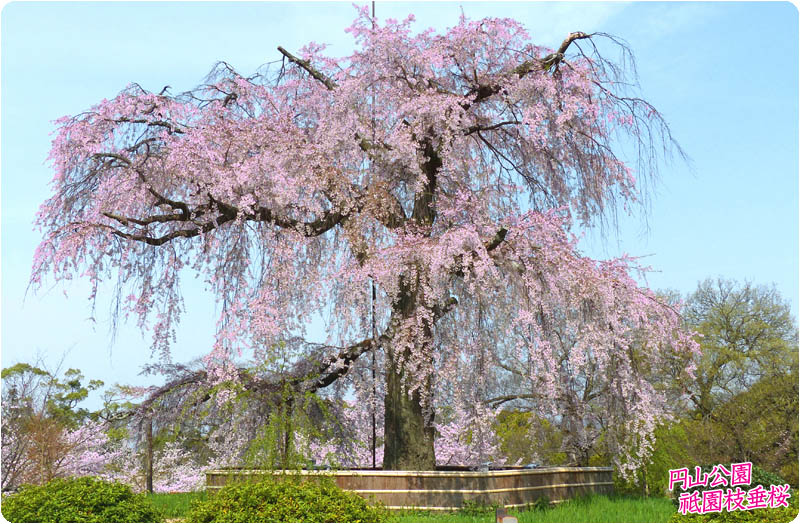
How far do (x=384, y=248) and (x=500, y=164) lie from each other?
3480 mm

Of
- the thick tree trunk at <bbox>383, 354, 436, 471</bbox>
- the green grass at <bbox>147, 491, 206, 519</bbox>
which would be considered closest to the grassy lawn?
the green grass at <bbox>147, 491, 206, 519</bbox>

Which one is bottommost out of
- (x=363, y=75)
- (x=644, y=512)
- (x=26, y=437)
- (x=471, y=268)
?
(x=644, y=512)

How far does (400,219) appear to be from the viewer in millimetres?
12820

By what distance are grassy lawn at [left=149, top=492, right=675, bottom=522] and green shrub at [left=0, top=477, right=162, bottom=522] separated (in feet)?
3.38

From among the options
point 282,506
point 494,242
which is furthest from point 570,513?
point 282,506

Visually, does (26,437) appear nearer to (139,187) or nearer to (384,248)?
(139,187)

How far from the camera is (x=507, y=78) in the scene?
12500 mm

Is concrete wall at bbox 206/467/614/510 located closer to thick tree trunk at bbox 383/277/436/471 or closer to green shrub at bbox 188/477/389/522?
thick tree trunk at bbox 383/277/436/471

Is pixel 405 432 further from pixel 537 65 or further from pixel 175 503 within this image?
pixel 537 65

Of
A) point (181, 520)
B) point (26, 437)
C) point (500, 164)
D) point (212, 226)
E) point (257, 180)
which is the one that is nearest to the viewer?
point (181, 520)

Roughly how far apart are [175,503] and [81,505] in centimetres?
331

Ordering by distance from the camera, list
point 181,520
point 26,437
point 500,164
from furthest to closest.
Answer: point 26,437
point 500,164
point 181,520

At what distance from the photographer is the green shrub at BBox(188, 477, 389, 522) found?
8.91m

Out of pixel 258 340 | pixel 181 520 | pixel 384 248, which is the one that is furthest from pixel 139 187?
pixel 181 520
